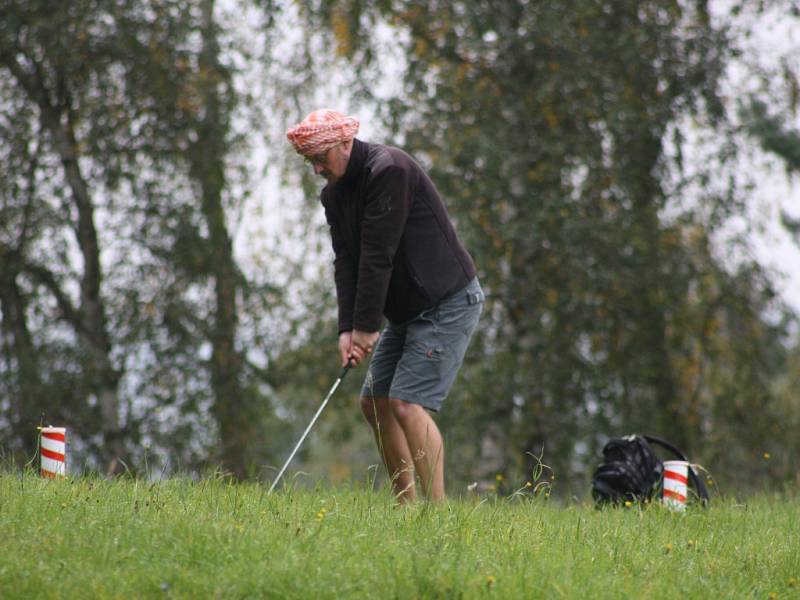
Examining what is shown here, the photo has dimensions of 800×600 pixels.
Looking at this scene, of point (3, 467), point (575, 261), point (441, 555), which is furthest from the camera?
point (575, 261)

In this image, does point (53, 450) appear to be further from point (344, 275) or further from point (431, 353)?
point (431, 353)

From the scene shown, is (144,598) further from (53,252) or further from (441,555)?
(53,252)

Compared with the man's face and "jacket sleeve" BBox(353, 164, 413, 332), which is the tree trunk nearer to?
the man's face

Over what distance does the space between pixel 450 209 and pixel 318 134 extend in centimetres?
698

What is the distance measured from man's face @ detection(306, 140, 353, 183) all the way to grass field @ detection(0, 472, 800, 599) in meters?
1.55

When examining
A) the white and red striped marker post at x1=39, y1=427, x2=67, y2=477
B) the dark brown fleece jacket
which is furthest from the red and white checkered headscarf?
the white and red striped marker post at x1=39, y1=427, x2=67, y2=477

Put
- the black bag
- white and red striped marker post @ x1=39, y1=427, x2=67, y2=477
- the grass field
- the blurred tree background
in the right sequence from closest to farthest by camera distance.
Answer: the grass field
white and red striped marker post @ x1=39, y1=427, x2=67, y2=477
the black bag
the blurred tree background

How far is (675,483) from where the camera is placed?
6.01 metres

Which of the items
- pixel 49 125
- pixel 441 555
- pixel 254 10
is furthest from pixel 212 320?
pixel 441 555

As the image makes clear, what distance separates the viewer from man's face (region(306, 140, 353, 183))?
5480 millimetres

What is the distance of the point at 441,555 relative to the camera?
4125mm

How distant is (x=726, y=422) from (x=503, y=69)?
502 cm

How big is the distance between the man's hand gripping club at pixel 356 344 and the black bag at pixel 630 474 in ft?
5.51

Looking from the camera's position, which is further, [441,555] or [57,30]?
[57,30]
